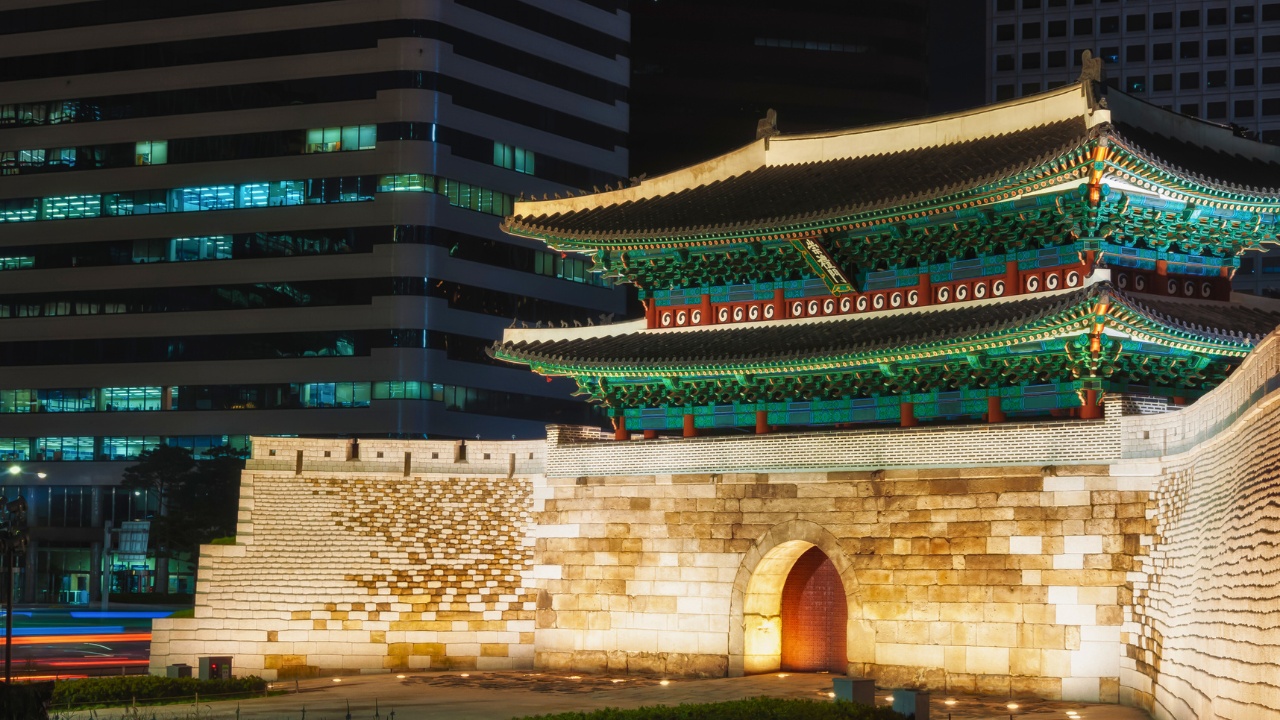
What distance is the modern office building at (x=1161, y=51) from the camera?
350 ft

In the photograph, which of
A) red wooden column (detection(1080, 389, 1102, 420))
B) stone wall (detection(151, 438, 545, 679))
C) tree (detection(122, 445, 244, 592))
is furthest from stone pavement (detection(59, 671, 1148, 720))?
tree (detection(122, 445, 244, 592))

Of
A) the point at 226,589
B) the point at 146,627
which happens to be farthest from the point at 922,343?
the point at 146,627

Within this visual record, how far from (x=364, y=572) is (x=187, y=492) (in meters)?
33.8

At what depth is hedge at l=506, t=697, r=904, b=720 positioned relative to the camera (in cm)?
2472

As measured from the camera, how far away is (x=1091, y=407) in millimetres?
31781

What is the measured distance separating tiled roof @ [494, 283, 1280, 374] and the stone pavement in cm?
702

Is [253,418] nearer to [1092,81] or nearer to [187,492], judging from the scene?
[187,492]

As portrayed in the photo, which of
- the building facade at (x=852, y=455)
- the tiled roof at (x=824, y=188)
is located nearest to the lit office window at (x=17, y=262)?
the building facade at (x=852, y=455)

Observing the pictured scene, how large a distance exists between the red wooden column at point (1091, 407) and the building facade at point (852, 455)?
63mm

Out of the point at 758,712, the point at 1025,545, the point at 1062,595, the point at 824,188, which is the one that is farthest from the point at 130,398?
the point at 758,712

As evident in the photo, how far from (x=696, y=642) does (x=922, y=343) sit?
28.4 feet

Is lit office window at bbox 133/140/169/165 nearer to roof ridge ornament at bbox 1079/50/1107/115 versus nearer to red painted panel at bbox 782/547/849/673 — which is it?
red painted panel at bbox 782/547/849/673

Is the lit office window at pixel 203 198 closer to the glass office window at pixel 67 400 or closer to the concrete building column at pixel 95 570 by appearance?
the glass office window at pixel 67 400

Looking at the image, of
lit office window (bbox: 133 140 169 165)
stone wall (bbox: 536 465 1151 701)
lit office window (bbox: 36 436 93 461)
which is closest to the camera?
stone wall (bbox: 536 465 1151 701)
